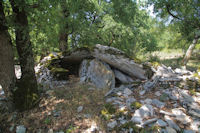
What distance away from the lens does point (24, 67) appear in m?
3.58

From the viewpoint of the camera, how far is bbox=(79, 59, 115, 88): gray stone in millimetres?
5480

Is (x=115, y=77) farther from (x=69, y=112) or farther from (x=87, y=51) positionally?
(x=69, y=112)

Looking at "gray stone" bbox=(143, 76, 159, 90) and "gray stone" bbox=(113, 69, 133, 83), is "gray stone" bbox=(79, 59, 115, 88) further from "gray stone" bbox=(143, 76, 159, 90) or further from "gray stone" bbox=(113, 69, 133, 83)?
"gray stone" bbox=(143, 76, 159, 90)

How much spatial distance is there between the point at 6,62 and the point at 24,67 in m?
0.47

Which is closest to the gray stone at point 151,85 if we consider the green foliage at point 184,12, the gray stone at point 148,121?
the gray stone at point 148,121

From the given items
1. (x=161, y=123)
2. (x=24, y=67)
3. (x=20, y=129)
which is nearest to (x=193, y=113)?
(x=161, y=123)

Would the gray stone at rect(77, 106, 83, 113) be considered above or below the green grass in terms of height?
below

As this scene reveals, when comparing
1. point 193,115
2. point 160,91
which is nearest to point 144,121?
→ point 193,115

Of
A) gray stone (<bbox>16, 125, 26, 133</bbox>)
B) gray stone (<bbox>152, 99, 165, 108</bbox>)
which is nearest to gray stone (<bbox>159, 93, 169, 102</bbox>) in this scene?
gray stone (<bbox>152, 99, 165, 108</bbox>)

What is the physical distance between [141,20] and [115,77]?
8.83 meters

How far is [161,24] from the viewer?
1223cm

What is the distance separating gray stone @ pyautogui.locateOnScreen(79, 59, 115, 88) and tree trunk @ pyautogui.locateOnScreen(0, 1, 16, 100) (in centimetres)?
301

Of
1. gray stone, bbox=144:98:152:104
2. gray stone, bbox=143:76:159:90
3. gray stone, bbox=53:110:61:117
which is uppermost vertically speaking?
gray stone, bbox=143:76:159:90

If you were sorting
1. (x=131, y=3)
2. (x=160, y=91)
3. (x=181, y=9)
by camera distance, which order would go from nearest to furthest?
(x=160, y=91) → (x=181, y=9) → (x=131, y=3)
